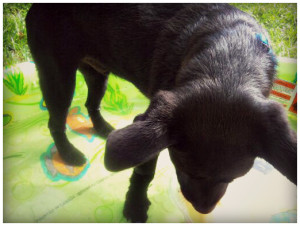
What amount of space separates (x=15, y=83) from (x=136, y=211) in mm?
2020

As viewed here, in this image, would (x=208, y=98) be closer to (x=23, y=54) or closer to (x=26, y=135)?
(x=26, y=135)

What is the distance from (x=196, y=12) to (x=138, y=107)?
1647 mm

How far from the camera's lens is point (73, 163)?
2545 millimetres

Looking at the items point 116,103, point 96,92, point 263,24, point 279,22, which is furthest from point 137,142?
point 279,22

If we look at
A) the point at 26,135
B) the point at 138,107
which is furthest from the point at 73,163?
the point at 138,107

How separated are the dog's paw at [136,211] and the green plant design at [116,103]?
4.21 feet

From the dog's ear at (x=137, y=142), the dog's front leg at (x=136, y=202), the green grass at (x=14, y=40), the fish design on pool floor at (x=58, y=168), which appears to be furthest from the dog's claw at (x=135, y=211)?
the green grass at (x=14, y=40)

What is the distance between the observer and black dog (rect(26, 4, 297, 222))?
1176 millimetres

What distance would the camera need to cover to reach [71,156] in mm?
2555

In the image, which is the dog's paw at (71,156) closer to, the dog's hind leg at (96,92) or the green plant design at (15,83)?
the dog's hind leg at (96,92)

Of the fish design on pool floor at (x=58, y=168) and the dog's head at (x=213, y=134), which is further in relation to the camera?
the fish design on pool floor at (x=58, y=168)

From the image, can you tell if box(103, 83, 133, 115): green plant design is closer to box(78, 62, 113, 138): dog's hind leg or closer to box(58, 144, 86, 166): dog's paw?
box(78, 62, 113, 138): dog's hind leg

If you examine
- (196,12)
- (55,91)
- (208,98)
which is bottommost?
(55,91)

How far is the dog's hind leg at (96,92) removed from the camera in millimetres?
2560
